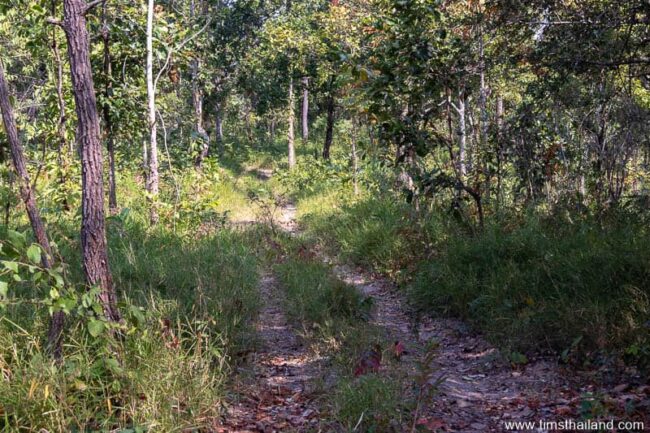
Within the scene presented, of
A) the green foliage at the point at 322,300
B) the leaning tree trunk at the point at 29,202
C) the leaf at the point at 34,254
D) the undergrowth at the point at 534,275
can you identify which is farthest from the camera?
the green foliage at the point at 322,300

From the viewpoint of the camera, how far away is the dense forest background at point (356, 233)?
3.44 meters

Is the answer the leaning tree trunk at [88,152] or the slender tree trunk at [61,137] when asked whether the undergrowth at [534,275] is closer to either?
the leaning tree trunk at [88,152]

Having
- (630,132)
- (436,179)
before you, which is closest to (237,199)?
(436,179)

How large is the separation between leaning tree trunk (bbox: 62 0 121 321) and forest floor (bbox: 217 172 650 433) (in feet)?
4.11

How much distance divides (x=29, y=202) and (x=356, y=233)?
19.4ft

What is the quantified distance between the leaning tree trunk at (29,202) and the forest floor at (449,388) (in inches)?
49.1

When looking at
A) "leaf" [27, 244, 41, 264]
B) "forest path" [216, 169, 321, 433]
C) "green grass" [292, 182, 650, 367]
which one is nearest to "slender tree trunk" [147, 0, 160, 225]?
"green grass" [292, 182, 650, 367]

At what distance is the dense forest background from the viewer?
3.44 meters

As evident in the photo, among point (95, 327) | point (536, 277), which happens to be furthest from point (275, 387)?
point (536, 277)

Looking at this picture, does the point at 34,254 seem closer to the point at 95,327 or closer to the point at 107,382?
the point at 95,327

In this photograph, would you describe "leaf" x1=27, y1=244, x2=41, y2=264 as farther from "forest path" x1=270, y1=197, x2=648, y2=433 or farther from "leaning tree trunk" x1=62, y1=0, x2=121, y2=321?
"forest path" x1=270, y1=197, x2=648, y2=433

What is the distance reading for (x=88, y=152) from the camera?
3535 millimetres

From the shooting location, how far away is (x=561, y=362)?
4.29 m

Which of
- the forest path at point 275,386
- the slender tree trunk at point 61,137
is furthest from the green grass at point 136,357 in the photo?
the slender tree trunk at point 61,137
